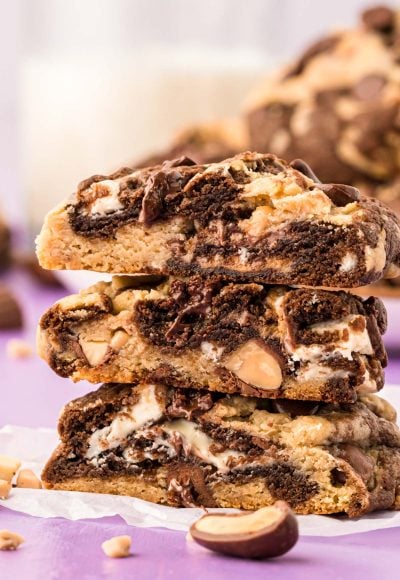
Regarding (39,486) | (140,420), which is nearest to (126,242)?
(140,420)

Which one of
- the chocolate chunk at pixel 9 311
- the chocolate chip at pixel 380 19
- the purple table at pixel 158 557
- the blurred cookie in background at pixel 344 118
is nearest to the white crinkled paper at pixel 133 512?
the purple table at pixel 158 557

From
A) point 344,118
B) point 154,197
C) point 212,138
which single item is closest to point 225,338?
point 154,197

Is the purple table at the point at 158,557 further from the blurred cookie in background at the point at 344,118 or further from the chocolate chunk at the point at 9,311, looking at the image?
the chocolate chunk at the point at 9,311

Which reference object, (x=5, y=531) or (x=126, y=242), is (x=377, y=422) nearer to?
(x=126, y=242)

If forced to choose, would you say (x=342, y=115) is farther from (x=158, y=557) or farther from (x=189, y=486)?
(x=158, y=557)

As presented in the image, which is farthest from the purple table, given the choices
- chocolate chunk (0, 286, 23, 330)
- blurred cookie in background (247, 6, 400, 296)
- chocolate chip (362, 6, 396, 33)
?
chocolate chip (362, 6, 396, 33)

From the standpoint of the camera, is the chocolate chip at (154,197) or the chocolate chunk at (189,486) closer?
the chocolate chip at (154,197)
